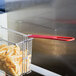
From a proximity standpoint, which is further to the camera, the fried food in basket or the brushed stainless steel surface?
the brushed stainless steel surface

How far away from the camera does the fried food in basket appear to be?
91 cm

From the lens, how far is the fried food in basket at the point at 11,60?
2.98 feet

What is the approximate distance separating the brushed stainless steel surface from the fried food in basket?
0.42m

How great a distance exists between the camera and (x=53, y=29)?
4.20 feet

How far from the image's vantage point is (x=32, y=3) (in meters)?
1.37

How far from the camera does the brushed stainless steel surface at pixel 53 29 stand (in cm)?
121

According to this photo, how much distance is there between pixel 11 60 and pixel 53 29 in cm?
48

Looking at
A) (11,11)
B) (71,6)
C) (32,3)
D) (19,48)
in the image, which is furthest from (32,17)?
(19,48)

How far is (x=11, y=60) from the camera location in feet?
2.97

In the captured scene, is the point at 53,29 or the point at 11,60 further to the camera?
the point at 53,29

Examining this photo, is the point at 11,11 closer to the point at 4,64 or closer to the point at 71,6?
the point at 71,6

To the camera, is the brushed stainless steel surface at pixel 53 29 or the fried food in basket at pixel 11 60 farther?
the brushed stainless steel surface at pixel 53 29

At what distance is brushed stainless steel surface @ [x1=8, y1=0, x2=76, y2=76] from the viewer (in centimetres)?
121

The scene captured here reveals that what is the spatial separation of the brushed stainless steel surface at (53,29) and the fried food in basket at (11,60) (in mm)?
423
